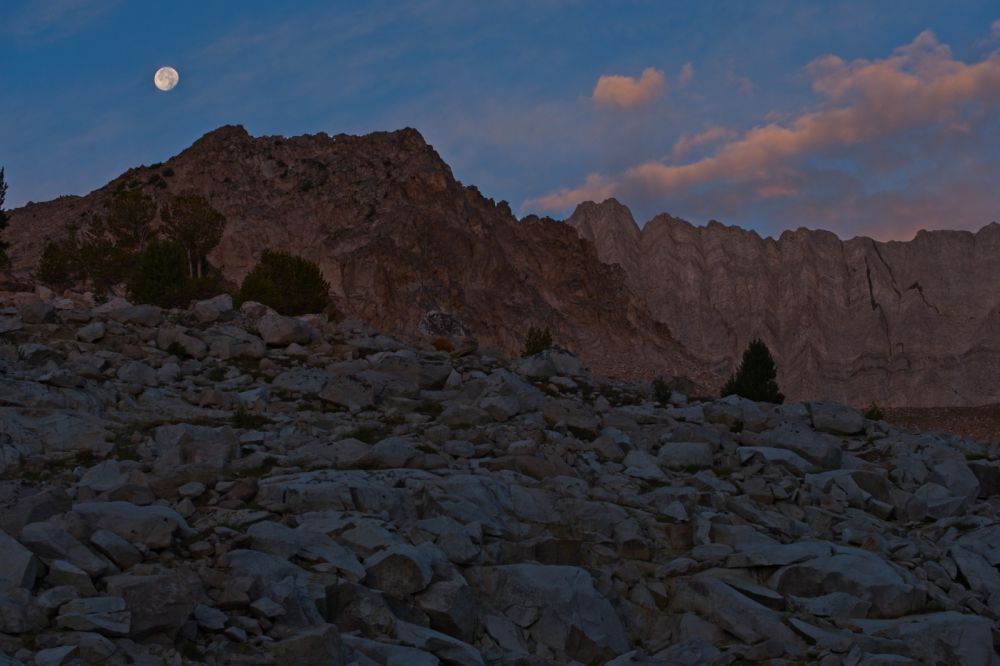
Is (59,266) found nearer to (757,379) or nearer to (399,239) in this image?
(399,239)

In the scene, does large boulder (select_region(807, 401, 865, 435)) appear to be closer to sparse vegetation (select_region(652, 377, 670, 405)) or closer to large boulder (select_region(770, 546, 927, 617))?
sparse vegetation (select_region(652, 377, 670, 405))

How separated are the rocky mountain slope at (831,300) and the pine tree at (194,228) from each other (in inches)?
2276

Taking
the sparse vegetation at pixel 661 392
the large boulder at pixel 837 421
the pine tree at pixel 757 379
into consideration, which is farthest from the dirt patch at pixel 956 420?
the large boulder at pixel 837 421

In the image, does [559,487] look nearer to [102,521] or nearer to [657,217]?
[102,521]

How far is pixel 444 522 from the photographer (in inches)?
460

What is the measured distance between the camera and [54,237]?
239ft

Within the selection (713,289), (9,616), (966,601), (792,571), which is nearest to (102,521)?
(9,616)

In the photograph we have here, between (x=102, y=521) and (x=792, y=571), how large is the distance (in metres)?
7.99

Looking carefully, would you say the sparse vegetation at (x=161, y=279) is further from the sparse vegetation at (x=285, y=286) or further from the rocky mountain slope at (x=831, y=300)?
the rocky mountain slope at (x=831, y=300)

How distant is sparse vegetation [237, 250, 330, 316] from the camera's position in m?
36.1

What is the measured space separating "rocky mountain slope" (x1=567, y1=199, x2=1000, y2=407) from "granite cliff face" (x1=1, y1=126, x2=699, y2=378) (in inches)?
972

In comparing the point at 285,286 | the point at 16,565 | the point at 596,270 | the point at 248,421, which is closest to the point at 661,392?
the point at 248,421

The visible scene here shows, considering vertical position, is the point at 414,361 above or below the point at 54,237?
below

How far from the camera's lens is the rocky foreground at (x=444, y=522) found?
8.52 m
